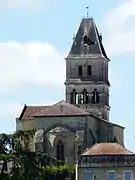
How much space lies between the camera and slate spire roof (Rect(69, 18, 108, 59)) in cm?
13112

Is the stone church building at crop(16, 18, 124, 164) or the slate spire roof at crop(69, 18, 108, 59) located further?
the slate spire roof at crop(69, 18, 108, 59)

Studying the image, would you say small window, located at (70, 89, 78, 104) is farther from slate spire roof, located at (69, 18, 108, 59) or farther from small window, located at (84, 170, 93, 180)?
small window, located at (84, 170, 93, 180)

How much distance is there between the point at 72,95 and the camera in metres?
130

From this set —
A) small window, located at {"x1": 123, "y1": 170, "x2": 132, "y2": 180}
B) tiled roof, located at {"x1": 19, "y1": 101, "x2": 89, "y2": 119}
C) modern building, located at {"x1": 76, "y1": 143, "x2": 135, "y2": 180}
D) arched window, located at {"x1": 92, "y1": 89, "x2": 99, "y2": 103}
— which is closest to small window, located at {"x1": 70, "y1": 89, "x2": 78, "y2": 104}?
arched window, located at {"x1": 92, "y1": 89, "x2": 99, "y2": 103}

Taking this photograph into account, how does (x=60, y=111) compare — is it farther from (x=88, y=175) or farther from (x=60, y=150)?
(x=88, y=175)

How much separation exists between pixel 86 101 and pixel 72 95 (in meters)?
2.14

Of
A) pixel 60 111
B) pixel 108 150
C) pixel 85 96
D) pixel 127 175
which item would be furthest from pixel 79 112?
pixel 127 175

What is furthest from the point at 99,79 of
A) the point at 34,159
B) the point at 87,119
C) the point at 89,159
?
the point at 34,159

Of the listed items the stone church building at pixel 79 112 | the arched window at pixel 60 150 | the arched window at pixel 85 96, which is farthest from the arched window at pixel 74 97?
the arched window at pixel 60 150

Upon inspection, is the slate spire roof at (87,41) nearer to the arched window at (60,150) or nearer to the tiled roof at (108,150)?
the arched window at (60,150)

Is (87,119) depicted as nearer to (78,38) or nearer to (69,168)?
(69,168)

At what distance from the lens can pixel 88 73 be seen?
130 metres

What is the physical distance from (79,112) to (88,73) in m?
20.1

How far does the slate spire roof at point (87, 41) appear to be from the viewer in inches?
5162
